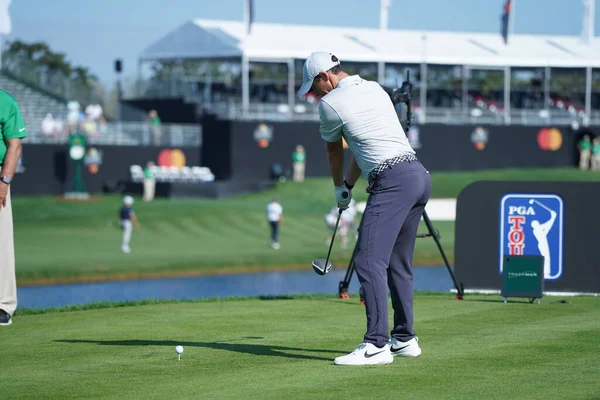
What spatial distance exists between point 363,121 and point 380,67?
44857mm

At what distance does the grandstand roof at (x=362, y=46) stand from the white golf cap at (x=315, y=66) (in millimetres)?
40649

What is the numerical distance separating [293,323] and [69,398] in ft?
10.7

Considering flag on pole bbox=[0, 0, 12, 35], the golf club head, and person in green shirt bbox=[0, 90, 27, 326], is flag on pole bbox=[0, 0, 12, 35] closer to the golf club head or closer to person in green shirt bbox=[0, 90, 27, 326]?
person in green shirt bbox=[0, 90, 27, 326]

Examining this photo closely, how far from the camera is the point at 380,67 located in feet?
168

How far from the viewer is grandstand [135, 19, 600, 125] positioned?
159 ft

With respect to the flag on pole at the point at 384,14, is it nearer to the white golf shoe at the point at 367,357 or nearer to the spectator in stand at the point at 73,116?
the spectator in stand at the point at 73,116

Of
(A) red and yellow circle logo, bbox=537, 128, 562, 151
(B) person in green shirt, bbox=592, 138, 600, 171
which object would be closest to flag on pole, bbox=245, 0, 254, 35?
(A) red and yellow circle logo, bbox=537, 128, 562, 151

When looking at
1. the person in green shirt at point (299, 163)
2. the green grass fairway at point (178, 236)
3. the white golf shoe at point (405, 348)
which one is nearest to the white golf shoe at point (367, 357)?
the white golf shoe at point (405, 348)

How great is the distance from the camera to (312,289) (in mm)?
26531

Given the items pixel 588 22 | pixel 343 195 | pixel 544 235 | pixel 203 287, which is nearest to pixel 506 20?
pixel 588 22

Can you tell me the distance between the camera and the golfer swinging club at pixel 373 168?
6910mm

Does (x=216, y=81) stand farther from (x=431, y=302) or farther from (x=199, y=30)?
(x=431, y=302)

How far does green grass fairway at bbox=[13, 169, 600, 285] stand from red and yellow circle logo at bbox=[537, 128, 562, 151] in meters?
8.79

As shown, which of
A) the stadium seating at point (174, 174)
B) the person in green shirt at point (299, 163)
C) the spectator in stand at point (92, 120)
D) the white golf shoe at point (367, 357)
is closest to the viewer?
the white golf shoe at point (367, 357)
